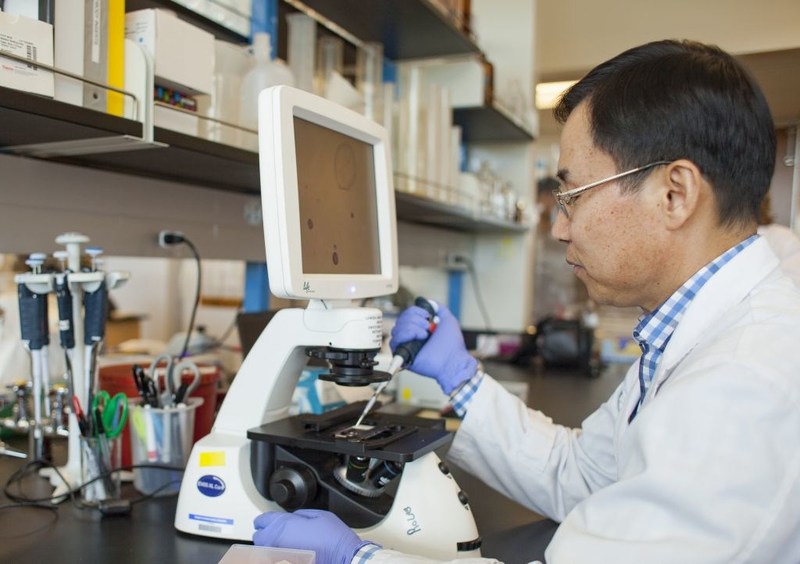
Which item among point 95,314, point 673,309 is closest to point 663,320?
point 673,309

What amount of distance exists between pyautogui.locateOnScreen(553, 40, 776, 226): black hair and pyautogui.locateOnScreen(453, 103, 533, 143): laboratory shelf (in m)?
1.68

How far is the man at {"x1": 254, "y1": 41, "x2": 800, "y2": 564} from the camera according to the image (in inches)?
24.7

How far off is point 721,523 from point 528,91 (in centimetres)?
271

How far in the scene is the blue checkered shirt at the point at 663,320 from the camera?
2.78ft

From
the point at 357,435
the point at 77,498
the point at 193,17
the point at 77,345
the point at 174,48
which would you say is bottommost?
the point at 77,498

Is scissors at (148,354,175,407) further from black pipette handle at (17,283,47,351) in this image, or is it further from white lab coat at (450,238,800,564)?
white lab coat at (450,238,800,564)

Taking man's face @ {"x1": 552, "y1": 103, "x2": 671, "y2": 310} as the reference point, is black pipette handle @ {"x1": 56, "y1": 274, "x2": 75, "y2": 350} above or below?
below

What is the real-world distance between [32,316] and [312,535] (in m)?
0.58

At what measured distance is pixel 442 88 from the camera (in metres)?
2.28

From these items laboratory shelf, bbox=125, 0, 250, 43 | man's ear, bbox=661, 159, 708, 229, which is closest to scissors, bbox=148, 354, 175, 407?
laboratory shelf, bbox=125, 0, 250, 43

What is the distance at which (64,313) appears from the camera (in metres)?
1.02

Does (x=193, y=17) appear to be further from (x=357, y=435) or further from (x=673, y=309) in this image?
(x=673, y=309)

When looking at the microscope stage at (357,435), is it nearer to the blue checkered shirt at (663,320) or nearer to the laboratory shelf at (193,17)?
the blue checkered shirt at (663,320)

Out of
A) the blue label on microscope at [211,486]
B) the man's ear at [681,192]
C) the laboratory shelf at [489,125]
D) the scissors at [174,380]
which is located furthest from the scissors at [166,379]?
the laboratory shelf at [489,125]
